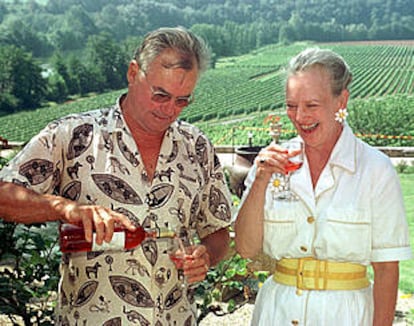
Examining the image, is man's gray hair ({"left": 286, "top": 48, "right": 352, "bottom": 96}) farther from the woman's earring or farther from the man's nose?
the man's nose

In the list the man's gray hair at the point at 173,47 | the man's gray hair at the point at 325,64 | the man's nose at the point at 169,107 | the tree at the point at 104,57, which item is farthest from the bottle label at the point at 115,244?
the tree at the point at 104,57

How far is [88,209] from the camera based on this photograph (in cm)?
159

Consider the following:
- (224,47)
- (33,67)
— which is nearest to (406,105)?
(224,47)

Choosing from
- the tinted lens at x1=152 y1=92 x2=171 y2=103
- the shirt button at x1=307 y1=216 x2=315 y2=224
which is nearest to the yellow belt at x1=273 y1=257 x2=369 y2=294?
the shirt button at x1=307 y1=216 x2=315 y2=224

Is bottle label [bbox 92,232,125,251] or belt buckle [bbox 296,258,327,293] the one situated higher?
bottle label [bbox 92,232,125,251]

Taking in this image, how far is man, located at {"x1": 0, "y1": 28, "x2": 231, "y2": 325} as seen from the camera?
183 centimetres

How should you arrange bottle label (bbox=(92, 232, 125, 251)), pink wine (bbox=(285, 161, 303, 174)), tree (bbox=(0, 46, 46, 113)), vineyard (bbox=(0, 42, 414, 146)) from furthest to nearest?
vineyard (bbox=(0, 42, 414, 146))
tree (bbox=(0, 46, 46, 113))
pink wine (bbox=(285, 161, 303, 174))
bottle label (bbox=(92, 232, 125, 251))

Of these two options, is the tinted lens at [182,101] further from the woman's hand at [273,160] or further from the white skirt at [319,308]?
the white skirt at [319,308]

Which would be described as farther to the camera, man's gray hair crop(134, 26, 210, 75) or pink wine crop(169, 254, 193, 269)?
man's gray hair crop(134, 26, 210, 75)

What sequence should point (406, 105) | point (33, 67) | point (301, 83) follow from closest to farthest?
point (301, 83), point (33, 67), point (406, 105)

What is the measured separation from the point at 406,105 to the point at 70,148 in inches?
566

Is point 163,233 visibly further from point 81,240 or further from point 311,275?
point 311,275

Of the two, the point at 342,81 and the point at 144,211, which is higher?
the point at 342,81

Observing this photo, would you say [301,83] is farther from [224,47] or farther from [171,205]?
[224,47]
